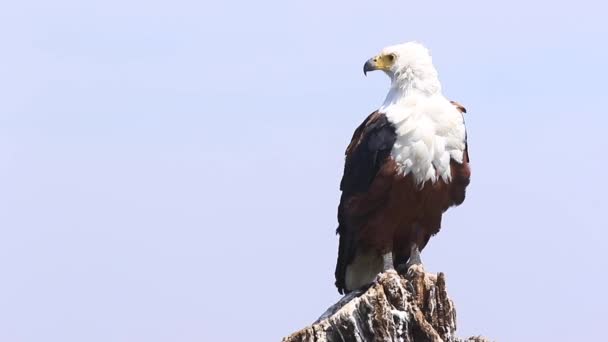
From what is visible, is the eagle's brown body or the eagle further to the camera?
the eagle's brown body

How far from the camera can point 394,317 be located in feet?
34.3

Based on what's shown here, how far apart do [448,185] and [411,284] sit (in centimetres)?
294

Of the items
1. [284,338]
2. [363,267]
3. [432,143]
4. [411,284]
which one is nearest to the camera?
[284,338]

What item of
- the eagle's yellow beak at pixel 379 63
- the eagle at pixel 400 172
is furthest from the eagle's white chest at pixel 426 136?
the eagle's yellow beak at pixel 379 63

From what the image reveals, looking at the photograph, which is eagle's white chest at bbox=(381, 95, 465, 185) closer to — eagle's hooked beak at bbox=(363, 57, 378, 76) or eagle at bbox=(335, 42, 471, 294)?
eagle at bbox=(335, 42, 471, 294)

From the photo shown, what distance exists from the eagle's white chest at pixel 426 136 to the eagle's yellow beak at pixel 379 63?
2.00 ft

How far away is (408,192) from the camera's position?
1393 centimetres

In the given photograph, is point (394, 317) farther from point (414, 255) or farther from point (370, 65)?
point (370, 65)

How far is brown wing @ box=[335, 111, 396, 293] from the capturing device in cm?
1391

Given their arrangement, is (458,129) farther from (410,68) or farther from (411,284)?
(411,284)

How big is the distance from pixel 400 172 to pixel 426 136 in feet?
1.59

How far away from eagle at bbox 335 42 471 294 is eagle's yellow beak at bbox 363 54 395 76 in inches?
0.4

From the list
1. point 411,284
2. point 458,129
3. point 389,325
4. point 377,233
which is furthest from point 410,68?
point 389,325

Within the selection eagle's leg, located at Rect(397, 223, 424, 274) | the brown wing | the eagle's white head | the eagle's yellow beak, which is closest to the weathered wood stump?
the brown wing
